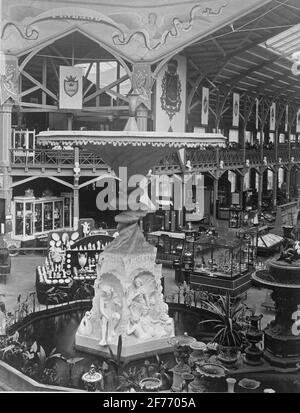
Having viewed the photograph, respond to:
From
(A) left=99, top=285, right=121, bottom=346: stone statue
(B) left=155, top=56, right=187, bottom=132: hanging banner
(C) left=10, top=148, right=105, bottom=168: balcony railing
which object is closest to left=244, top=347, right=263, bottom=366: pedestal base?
(A) left=99, top=285, right=121, bottom=346: stone statue

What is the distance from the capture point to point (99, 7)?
24906mm

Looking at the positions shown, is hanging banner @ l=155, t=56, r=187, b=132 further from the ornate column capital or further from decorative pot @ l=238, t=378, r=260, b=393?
decorative pot @ l=238, t=378, r=260, b=393

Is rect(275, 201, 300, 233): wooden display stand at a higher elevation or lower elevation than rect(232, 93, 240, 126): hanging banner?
lower

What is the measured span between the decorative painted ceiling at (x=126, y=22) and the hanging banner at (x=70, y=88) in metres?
2.18

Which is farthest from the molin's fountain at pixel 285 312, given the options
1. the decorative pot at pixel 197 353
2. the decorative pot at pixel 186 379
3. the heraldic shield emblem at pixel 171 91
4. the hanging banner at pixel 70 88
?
the hanging banner at pixel 70 88

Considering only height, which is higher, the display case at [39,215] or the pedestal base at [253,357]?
the display case at [39,215]

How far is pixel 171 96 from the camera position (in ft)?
93.2

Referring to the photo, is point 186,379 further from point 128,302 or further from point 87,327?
A: point 87,327

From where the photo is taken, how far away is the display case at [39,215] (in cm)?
2691

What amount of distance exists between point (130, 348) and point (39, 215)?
1796 cm

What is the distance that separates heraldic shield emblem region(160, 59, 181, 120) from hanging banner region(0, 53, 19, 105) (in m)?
6.82

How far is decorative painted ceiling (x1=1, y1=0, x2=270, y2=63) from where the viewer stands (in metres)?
24.3

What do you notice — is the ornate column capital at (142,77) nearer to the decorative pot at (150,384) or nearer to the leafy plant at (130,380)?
the leafy plant at (130,380)
